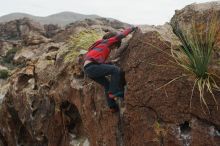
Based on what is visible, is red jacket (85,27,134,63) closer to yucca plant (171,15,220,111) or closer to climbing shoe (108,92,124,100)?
climbing shoe (108,92,124,100)

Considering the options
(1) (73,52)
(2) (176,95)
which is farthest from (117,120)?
(1) (73,52)

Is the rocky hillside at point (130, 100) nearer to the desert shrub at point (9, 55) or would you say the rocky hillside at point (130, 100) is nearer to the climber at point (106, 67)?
the climber at point (106, 67)

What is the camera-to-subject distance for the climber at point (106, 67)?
920 centimetres

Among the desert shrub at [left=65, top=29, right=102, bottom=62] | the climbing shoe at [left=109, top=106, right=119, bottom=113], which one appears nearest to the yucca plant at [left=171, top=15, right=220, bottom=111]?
the climbing shoe at [left=109, top=106, right=119, bottom=113]

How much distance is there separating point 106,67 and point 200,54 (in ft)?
7.37

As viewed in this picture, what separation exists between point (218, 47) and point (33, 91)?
24.3 feet

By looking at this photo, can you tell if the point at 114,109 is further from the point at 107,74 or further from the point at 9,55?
the point at 9,55

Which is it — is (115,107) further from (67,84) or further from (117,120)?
(67,84)

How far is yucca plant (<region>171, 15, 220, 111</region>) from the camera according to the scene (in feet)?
25.5

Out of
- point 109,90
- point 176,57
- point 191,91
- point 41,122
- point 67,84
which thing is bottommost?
point 41,122

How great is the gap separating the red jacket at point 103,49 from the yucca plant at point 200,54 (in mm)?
1393

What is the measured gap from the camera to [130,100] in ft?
29.3

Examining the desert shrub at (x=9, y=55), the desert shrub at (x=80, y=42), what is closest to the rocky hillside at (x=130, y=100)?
the desert shrub at (x=80, y=42)

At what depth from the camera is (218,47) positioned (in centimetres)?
817
